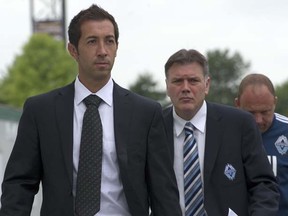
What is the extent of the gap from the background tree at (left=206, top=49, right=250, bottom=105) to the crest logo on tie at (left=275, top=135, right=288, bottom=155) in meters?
73.2

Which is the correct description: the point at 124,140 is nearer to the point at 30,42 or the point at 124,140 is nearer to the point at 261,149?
the point at 261,149

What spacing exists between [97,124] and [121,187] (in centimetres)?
34

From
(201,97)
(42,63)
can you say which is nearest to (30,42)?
(42,63)

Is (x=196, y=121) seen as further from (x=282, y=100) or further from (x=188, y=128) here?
(x=282, y=100)

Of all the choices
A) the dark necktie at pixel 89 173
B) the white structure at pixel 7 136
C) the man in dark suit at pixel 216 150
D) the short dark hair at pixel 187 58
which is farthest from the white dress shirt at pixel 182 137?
the white structure at pixel 7 136

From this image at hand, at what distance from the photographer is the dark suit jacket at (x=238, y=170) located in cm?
605

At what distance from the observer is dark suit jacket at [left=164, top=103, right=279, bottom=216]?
6.05 m

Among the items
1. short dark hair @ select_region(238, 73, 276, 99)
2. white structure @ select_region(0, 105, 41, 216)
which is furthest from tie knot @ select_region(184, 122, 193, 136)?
white structure @ select_region(0, 105, 41, 216)

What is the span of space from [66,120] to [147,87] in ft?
245

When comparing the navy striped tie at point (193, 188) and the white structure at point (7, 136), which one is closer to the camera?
the navy striped tie at point (193, 188)

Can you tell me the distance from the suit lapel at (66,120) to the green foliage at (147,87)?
7066 centimetres

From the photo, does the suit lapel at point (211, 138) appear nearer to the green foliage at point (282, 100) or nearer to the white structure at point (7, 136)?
the white structure at point (7, 136)

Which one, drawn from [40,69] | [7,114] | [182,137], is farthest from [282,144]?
[40,69]

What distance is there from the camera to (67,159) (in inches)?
205
